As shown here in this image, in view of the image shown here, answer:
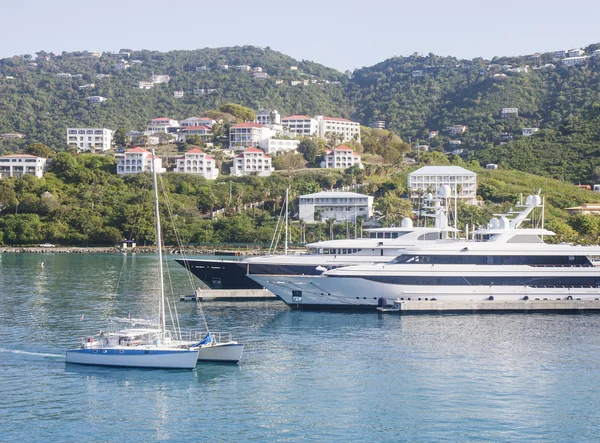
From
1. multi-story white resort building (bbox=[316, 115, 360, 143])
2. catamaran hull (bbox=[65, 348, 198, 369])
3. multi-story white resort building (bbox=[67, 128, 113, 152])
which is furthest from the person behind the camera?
multi-story white resort building (bbox=[316, 115, 360, 143])

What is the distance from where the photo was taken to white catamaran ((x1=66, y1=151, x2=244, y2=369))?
3278 centimetres

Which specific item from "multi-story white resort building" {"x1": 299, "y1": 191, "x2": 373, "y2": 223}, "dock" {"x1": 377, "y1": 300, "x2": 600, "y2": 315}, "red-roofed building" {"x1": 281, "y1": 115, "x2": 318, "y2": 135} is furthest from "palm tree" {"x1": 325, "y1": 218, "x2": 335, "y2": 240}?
"dock" {"x1": 377, "y1": 300, "x2": 600, "y2": 315}

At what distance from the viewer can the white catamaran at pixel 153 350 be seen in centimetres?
Answer: 3278

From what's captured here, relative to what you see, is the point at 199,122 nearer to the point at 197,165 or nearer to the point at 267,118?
the point at 267,118

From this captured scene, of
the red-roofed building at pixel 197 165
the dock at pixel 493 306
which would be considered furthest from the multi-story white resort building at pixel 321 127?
the dock at pixel 493 306

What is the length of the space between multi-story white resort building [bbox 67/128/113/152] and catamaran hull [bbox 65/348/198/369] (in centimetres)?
11903

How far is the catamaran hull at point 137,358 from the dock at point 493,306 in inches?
648

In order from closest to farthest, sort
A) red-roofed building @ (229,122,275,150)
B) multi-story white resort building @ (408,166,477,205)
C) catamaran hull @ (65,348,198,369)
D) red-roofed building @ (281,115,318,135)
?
catamaran hull @ (65,348,198,369) < multi-story white resort building @ (408,166,477,205) < red-roofed building @ (229,122,275,150) < red-roofed building @ (281,115,318,135)

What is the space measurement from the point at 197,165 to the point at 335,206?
27651 millimetres

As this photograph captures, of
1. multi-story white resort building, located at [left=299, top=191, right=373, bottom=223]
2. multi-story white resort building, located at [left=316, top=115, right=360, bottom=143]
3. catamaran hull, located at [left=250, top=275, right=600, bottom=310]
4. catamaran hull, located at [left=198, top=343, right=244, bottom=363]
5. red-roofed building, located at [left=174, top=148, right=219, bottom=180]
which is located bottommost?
catamaran hull, located at [left=198, top=343, right=244, bottom=363]

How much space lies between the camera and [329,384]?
1228 inches

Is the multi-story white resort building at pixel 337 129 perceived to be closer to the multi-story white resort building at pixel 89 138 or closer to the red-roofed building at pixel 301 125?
the red-roofed building at pixel 301 125

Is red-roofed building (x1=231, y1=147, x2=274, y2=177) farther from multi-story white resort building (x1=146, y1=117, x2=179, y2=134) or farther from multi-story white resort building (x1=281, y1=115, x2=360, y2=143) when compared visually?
multi-story white resort building (x1=146, y1=117, x2=179, y2=134)

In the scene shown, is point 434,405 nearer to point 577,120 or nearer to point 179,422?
point 179,422
